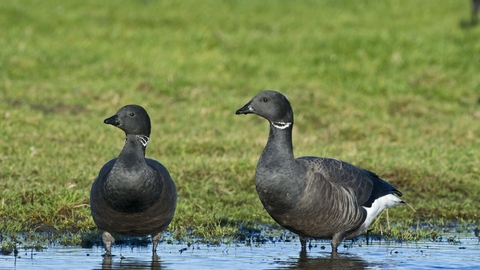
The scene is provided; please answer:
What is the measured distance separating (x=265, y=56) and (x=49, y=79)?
503 cm

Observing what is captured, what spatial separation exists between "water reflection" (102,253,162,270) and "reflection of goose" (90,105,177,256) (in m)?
0.21

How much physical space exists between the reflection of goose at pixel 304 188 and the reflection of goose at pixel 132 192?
2.92 ft

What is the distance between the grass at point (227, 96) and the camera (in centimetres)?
999

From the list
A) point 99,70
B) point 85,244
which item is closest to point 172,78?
point 99,70

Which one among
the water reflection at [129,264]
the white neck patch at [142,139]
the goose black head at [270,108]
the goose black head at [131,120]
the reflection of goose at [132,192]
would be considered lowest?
the water reflection at [129,264]

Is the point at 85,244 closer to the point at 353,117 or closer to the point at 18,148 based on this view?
the point at 18,148

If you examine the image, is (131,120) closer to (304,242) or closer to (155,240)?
(155,240)

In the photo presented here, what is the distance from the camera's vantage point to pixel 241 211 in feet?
31.1

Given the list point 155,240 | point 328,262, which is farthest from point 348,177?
point 155,240

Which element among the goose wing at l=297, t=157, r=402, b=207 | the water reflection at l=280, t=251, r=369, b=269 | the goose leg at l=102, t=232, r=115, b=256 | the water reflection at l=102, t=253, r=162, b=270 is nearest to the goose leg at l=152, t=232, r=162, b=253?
the water reflection at l=102, t=253, r=162, b=270

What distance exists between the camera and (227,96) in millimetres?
15672

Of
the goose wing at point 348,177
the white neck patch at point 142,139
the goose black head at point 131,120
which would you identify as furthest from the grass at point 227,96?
the goose black head at point 131,120

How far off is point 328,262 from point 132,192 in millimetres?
1965

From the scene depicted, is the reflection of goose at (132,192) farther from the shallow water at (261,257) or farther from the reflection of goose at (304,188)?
the reflection of goose at (304,188)
